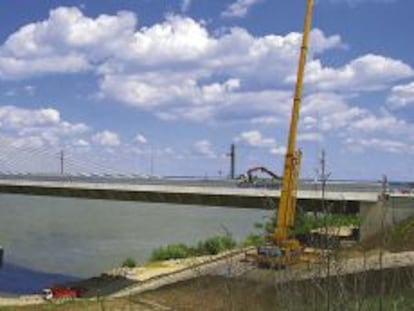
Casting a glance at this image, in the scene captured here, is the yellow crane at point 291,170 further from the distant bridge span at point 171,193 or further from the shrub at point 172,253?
the shrub at point 172,253

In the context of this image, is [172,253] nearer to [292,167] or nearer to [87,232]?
[292,167]

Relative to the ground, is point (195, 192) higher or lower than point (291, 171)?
lower

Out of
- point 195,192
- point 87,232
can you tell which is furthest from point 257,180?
point 87,232

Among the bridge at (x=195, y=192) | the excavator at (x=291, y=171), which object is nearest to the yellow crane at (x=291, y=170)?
the excavator at (x=291, y=171)

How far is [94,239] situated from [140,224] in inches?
964

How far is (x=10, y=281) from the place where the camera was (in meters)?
67.1

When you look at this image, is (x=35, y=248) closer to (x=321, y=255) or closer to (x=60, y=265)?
(x=60, y=265)

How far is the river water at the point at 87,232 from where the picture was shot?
73.9m

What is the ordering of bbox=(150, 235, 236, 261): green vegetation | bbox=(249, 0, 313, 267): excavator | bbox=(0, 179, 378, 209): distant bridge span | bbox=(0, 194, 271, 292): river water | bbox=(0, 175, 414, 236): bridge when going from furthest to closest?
→ 1. bbox=(0, 194, 271, 292): river water
2. bbox=(150, 235, 236, 261): green vegetation
3. bbox=(0, 179, 378, 209): distant bridge span
4. bbox=(0, 175, 414, 236): bridge
5. bbox=(249, 0, 313, 267): excavator

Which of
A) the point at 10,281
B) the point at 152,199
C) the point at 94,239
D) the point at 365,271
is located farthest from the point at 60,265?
the point at 365,271

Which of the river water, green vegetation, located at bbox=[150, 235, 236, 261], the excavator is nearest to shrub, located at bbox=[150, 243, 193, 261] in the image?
green vegetation, located at bbox=[150, 235, 236, 261]

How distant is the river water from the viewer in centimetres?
7394

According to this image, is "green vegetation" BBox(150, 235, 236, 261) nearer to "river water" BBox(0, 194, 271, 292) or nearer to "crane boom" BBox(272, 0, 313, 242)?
"river water" BBox(0, 194, 271, 292)

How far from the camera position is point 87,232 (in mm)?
107750
